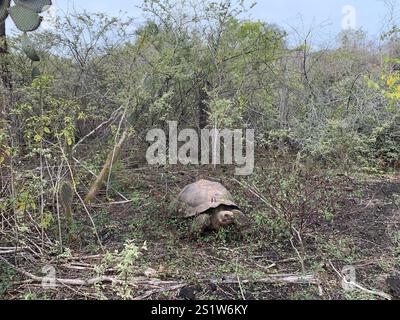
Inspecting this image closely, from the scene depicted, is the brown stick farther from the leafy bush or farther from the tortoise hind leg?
the leafy bush

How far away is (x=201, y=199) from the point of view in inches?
175

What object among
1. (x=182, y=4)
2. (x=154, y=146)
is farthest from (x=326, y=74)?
(x=154, y=146)

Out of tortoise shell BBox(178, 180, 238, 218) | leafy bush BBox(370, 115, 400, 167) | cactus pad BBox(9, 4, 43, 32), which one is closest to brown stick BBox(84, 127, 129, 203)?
tortoise shell BBox(178, 180, 238, 218)

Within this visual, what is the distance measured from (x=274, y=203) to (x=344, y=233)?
0.75 meters

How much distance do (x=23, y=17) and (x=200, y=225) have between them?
103 inches

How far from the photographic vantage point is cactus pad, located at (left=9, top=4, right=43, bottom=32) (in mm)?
4125

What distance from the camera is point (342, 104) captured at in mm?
7828

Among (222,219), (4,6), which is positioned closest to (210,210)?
(222,219)

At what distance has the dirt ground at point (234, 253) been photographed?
3.15 meters

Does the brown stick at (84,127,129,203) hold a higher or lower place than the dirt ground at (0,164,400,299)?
higher

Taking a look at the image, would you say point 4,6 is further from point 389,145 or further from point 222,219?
point 389,145

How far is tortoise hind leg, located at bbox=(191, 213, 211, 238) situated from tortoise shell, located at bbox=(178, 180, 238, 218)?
0.07 metres

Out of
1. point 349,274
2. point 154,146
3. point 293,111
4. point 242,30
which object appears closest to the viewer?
point 349,274
